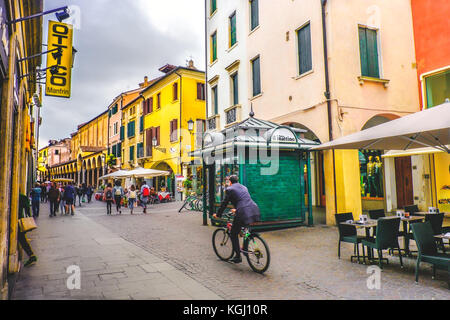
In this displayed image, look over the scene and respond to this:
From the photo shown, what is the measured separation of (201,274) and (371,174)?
41.3 feet

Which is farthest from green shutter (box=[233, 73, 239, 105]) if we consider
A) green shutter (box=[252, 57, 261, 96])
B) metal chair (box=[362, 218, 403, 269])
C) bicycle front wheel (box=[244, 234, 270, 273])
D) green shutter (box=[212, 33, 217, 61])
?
metal chair (box=[362, 218, 403, 269])

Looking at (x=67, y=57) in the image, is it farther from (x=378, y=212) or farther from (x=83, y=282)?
(x=378, y=212)

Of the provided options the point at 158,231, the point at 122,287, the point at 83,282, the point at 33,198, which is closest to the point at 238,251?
the point at 122,287

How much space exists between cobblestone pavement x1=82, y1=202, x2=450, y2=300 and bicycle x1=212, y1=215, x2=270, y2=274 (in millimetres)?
163

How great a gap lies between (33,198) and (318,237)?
1372cm

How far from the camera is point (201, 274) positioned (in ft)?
18.5

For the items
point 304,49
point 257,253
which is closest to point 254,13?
point 304,49

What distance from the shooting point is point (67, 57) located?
8195 millimetres

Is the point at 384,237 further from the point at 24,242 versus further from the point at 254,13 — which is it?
the point at 254,13

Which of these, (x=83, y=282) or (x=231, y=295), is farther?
(x=83, y=282)

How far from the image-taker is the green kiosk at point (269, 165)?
9883mm

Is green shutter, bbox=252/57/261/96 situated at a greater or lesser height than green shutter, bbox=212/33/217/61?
lesser

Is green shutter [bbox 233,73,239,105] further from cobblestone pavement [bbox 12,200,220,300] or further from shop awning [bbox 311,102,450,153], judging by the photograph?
cobblestone pavement [bbox 12,200,220,300]

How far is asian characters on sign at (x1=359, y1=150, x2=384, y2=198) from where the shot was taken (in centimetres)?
1530
